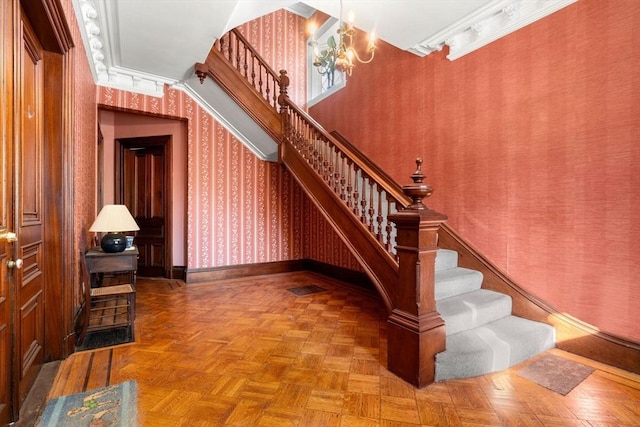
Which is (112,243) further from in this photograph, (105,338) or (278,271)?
(278,271)

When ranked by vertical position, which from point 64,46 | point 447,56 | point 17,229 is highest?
point 447,56

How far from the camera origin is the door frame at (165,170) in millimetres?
4727

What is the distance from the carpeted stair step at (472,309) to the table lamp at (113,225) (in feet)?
8.73

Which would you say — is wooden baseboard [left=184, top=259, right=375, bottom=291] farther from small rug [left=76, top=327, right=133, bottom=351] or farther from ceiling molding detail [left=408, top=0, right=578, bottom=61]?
ceiling molding detail [left=408, top=0, right=578, bottom=61]

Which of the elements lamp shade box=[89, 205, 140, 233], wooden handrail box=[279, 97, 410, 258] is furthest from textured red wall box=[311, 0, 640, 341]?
lamp shade box=[89, 205, 140, 233]

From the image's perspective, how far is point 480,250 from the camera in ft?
9.58

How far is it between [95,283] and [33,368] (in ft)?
6.85

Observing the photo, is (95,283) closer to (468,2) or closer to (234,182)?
(234,182)

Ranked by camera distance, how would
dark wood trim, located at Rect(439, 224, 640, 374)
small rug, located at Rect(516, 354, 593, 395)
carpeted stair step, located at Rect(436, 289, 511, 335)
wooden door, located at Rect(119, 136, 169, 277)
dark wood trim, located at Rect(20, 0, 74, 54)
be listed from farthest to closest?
wooden door, located at Rect(119, 136, 169, 277) < carpeted stair step, located at Rect(436, 289, 511, 335) < dark wood trim, located at Rect(439, 224, 640, 374) < small rug, located at Rect(516, 354, 593, 395) < dark wood trim, located at Rect(20, 0, 74, 54)

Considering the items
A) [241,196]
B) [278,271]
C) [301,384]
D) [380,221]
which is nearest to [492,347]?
[380,221]

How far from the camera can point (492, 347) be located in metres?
2.05

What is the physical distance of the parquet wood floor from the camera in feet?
5.17

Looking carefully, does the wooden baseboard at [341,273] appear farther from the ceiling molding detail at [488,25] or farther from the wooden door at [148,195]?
the ceiling molding detail at [488,25]

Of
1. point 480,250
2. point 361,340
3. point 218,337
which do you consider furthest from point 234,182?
point 480,250
